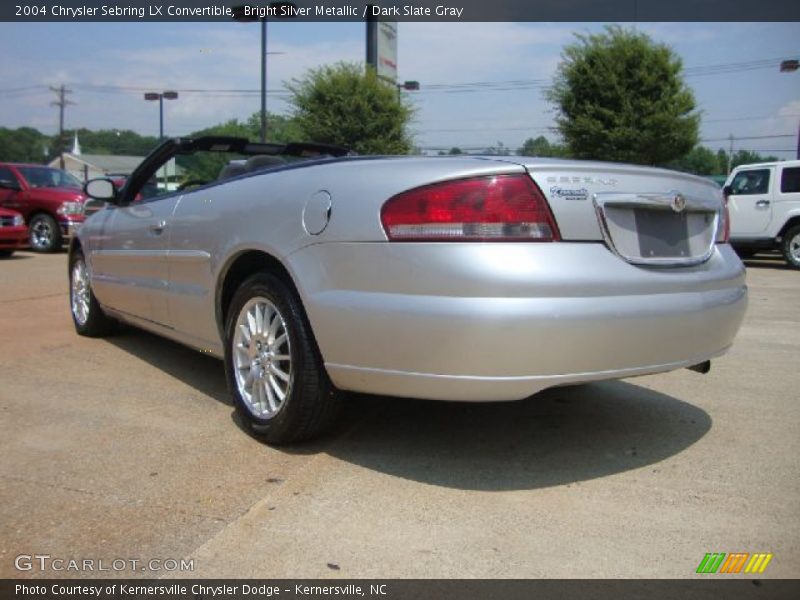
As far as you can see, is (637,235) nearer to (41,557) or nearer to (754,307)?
(41,557)

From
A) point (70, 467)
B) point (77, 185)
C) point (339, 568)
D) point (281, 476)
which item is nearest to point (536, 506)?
point (339, 568)

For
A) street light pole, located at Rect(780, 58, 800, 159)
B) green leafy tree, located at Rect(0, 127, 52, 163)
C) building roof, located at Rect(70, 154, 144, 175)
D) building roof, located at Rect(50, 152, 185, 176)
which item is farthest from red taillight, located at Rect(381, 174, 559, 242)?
building roof, located at Rect(70, 154, 144, 175)

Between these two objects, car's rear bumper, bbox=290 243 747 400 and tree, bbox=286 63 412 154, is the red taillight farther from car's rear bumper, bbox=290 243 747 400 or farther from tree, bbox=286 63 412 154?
tree, bbox=286 63 412 154

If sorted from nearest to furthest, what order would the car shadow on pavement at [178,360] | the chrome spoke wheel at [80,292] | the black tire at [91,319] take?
the car shadow on pavement at [178,360] → the black tire at [91,319] → the chrome spoke wheel at [80,292]

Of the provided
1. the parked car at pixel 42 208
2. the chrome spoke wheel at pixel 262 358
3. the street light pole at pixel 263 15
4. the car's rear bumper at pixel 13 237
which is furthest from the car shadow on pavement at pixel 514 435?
the street light pole at pixel 263 15

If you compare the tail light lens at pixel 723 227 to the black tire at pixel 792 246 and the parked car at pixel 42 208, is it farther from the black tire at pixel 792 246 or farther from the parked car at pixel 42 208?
the parked car at pixel 42 208

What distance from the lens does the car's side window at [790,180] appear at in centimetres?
1256

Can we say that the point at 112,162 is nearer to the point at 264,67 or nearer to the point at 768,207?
the point at 264,67

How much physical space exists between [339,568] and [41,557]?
2.94 feet

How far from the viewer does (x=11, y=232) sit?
12.1m

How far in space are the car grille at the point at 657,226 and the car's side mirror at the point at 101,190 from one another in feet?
11.6

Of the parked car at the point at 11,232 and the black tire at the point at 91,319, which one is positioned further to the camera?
the parked car at the point at 11,232

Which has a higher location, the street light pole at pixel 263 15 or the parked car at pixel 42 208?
the street light pole at pixel 263 15

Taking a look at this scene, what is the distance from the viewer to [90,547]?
222 centimetres
